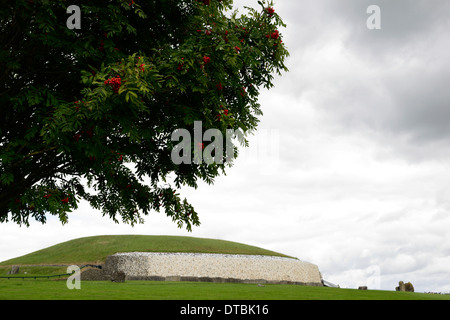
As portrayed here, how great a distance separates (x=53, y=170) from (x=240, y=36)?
758 cm

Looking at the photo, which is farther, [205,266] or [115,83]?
[205,266]

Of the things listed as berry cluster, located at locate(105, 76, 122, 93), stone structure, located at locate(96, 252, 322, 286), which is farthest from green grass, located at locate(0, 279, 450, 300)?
stone structure, located at locate(96, 252, 322, 286)

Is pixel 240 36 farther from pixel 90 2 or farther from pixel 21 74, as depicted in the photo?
pixel 21 74

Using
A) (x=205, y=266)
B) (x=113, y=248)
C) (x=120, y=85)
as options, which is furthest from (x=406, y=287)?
(x=113, y=248)

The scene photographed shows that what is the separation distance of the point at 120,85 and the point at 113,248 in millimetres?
42799

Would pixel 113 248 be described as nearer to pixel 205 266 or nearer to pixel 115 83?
pixel 205 266

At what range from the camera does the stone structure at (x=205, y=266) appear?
39.7 metres

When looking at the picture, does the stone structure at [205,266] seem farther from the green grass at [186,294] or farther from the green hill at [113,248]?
the green grass at [186,294]

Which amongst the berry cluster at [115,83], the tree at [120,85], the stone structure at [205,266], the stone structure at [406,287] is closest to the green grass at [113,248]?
the stone structure at [205,266]

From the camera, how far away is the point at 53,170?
13141 millimetres

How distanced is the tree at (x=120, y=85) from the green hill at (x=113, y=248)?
3454 cm

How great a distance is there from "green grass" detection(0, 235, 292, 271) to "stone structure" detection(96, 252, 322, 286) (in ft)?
15.0

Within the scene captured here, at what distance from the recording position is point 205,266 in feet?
135
